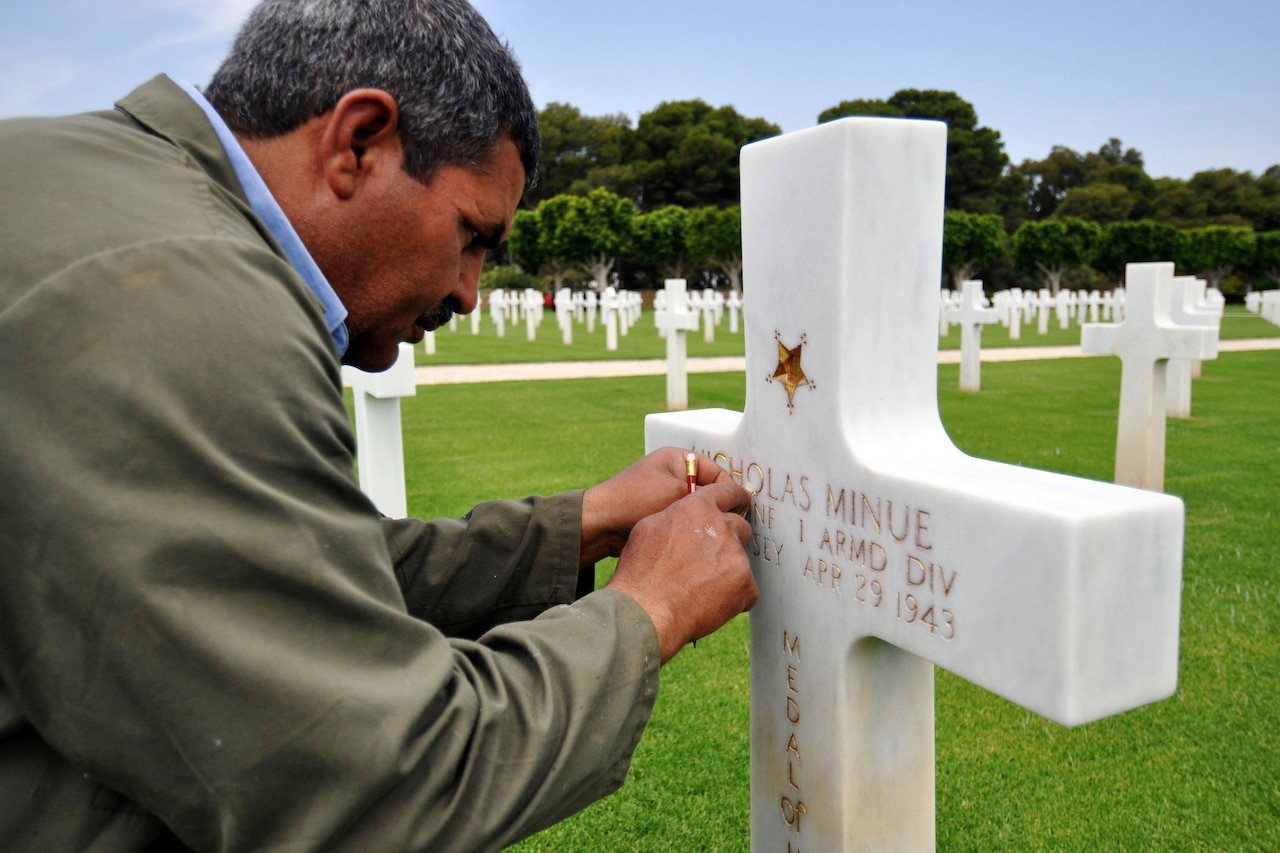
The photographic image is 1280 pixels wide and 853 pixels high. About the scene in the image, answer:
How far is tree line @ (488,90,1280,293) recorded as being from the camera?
4678 cm

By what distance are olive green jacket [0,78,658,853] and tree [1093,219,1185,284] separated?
2059 inches

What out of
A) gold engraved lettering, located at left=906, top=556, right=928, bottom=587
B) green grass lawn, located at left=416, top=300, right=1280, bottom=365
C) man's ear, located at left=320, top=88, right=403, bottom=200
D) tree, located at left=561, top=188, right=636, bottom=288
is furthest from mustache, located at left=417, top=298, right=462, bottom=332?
tree, located at left=561, top=188, right=636, bottom=288

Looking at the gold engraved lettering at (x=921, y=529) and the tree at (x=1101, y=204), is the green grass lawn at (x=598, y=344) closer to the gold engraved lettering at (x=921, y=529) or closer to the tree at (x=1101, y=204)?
the gold engraved lettering at (x=921, y=529)

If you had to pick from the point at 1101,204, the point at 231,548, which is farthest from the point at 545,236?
Answer: the point at 231,548

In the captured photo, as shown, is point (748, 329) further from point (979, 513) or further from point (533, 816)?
point (533, 816)

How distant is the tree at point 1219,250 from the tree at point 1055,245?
16.5ft

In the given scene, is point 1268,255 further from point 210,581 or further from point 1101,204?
point 210,581

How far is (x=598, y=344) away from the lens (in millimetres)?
21234

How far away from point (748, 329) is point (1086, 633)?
92 centimetres

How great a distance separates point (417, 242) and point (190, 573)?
24.6 inches

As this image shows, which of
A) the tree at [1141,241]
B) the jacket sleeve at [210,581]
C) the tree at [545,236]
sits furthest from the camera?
the tree at [1141,241]

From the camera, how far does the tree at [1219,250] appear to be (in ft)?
155

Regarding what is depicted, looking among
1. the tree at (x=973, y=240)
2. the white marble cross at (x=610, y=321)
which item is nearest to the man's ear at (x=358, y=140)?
the white marble cross at (x=610, y=321)

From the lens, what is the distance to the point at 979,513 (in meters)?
1.36
